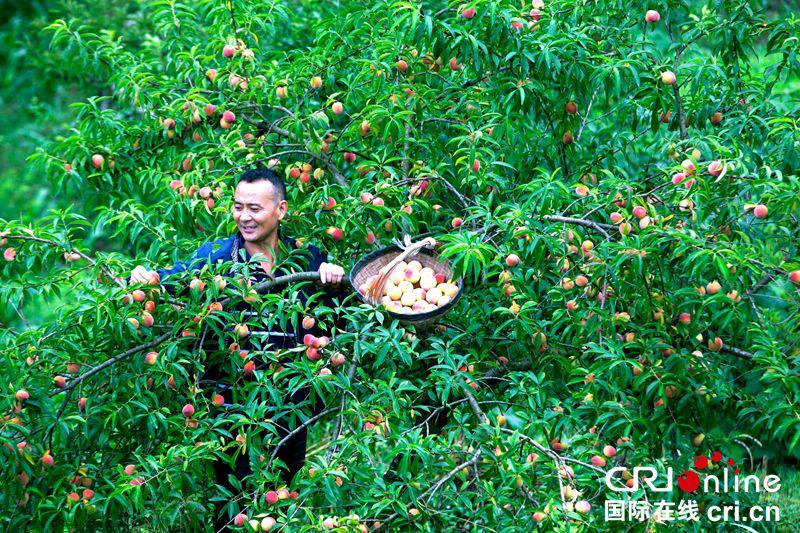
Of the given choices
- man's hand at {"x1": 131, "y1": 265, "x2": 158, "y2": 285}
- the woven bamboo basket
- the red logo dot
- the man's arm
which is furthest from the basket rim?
the red logo dot

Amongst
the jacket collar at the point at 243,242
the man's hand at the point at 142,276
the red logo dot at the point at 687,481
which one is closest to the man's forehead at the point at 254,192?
the jacket collar at the point at 243,242

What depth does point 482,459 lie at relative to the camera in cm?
271

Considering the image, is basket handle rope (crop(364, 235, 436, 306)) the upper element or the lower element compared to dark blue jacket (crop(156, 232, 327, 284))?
upper

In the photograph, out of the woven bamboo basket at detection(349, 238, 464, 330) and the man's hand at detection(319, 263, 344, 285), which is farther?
the man's hand at detection(319, 263, 344, 285)

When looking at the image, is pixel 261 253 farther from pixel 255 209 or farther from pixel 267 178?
pixel 267 178

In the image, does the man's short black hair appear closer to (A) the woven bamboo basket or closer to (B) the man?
(B) the man

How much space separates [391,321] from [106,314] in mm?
766

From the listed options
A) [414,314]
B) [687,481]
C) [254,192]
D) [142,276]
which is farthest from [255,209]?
[687,481]

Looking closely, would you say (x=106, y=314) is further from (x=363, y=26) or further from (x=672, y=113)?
(x=672, y=113)

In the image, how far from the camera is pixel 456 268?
268 cm

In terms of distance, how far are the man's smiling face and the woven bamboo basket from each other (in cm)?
29

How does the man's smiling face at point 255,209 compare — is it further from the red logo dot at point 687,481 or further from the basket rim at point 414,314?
the red logo dot at point 687,481

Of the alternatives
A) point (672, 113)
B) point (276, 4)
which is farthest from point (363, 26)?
point (672, 113)

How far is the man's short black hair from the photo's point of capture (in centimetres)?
303
